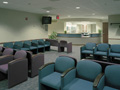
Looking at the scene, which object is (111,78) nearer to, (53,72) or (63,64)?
(63,64)

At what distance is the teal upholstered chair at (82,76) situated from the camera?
2074 mm

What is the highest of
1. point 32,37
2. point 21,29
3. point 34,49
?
point 21,29

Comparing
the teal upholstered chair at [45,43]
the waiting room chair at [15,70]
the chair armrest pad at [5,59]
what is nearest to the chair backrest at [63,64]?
the waiting room chair at [15,70]

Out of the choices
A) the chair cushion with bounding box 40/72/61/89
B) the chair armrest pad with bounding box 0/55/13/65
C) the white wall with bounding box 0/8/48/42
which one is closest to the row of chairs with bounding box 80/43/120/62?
the chair cushion with bounding box 40/72/61/89

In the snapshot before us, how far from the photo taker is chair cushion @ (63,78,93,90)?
2.02m

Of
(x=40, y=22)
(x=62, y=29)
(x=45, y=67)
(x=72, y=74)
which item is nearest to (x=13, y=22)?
(x=40, y=22)

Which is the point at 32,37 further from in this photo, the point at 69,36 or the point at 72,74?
the point at 72,74

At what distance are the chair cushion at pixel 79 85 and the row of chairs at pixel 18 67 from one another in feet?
5.27

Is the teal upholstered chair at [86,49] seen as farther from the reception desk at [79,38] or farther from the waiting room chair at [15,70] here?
the reception desk at [79,38]

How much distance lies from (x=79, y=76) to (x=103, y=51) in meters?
3.36

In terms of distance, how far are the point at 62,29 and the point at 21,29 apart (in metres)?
5.93

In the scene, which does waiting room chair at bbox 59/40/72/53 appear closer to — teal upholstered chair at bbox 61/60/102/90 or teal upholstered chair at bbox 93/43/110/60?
teal upholstered chair at bbox 93/43/110/60

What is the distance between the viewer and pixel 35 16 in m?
8.11

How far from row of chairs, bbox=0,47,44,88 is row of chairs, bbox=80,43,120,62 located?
2.58 meters
